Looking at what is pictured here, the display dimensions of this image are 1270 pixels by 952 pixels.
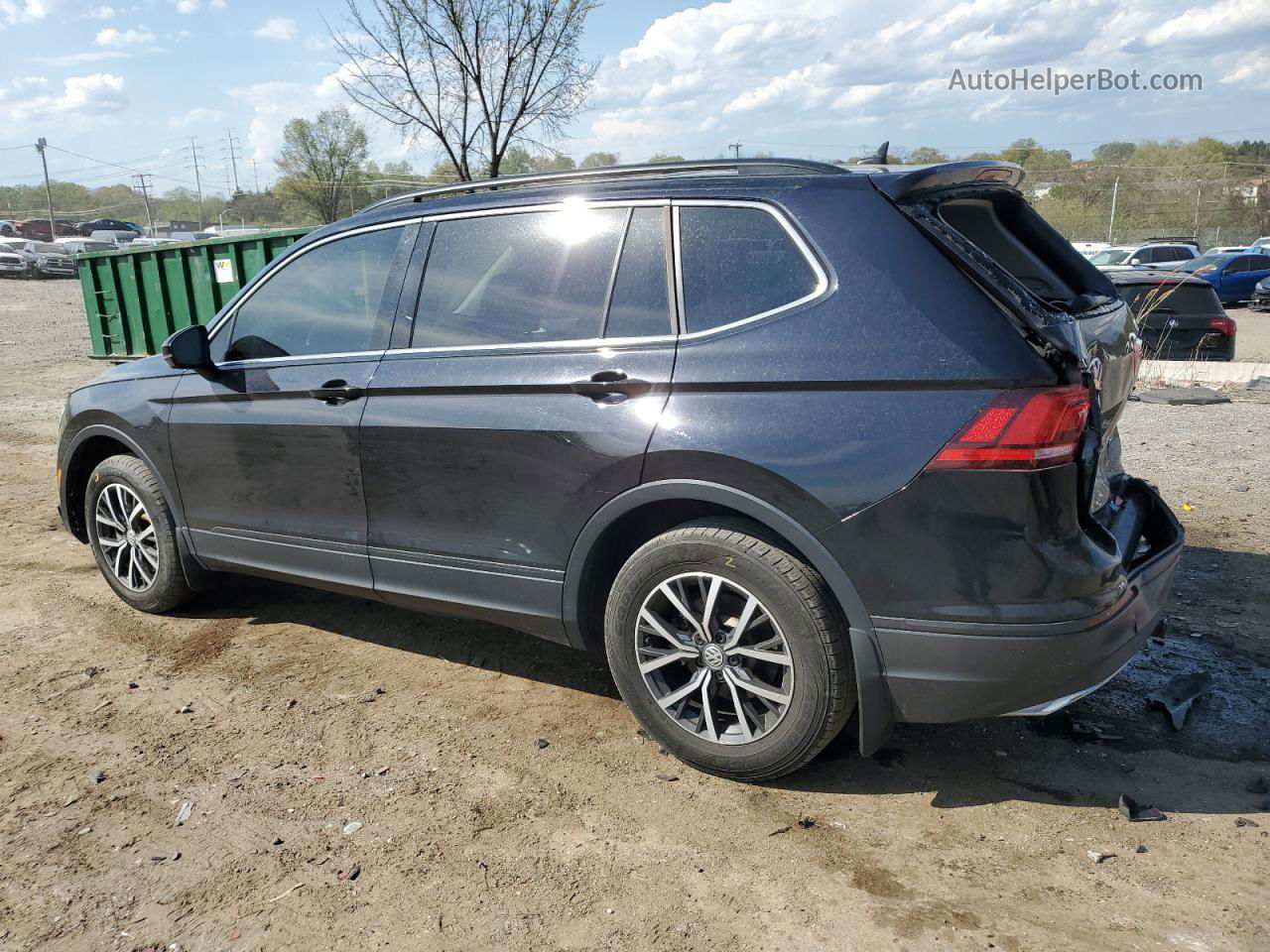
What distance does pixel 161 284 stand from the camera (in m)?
13.4

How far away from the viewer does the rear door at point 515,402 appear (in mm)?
3279

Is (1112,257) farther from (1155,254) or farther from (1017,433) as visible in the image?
(1017,433)

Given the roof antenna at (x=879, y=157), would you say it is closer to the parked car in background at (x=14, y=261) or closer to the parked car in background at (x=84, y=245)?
the parked car in background at (x=14, y=261)

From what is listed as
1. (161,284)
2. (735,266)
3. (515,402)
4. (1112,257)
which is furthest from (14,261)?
(735,266)

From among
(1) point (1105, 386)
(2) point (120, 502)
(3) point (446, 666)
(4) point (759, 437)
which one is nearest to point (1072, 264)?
(1) point (1105, 386)

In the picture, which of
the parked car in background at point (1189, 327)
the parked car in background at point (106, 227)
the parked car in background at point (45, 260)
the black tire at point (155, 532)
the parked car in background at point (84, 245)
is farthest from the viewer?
the parked car in background at point (106, 227)

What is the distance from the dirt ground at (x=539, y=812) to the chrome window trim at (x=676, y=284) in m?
1.41

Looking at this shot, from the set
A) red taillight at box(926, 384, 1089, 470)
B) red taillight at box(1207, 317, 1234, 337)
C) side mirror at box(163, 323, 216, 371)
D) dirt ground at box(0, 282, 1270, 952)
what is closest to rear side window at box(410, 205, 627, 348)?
side mirror at box(163, 323, 216, 371)

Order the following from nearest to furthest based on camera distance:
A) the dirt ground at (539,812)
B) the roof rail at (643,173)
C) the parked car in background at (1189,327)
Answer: the dirt ground at (539,812)
the roof rail at (643,173)
the parked car in background at (1189,327)

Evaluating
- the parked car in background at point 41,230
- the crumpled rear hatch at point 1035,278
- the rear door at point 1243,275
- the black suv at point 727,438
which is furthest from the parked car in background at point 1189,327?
the parked car in background at point 41,230

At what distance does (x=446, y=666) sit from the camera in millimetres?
4273

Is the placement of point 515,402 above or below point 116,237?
below

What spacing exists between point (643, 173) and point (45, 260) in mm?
40887

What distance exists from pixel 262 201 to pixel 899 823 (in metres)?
80.5
